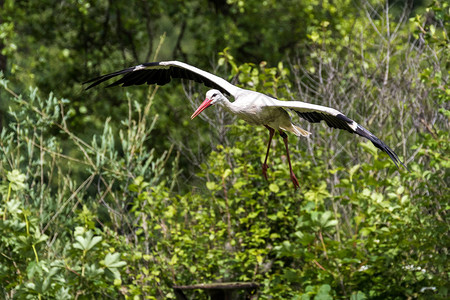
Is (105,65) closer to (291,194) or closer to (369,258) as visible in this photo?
(291,194)

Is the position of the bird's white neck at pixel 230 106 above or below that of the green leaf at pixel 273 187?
above

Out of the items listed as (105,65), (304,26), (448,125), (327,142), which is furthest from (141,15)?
(448,125)

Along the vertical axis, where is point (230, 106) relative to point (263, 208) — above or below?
above

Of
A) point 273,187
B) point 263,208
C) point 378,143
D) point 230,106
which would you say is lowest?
point 263,208

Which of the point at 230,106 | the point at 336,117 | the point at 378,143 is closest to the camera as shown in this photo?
the point at 378,143

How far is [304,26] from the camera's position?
1305 centimetres

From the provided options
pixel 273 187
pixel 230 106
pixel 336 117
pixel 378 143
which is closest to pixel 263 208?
pixel 273 187

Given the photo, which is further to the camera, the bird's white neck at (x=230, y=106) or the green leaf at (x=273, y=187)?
the green leaf at (x=273, y=187)

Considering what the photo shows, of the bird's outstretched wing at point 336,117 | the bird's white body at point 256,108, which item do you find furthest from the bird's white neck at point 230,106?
the bird's outstretched wing at point 336,117

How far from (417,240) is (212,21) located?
7940 millimetres

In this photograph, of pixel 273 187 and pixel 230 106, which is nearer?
pixel 230 106

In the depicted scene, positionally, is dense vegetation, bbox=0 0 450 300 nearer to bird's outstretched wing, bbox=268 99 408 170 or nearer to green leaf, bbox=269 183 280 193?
green leaf, bbox=269 183 280 193

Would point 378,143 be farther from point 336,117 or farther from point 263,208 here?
point 263,208

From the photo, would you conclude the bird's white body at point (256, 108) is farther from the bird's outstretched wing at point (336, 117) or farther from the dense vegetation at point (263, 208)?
the dense vegetation at point (263, 208)
